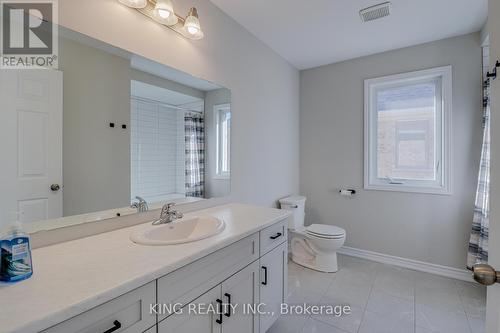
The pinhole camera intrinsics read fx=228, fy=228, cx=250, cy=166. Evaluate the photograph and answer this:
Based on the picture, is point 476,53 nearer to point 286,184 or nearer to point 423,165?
point 423,165

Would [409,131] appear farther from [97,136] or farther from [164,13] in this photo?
[97,136]

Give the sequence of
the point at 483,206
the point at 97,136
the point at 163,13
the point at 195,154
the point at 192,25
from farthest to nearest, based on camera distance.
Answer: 1. the point at 483,206
2. the point at 195,154
3. the point at 192,25
4. the point at 163,13
5. the point at 97,136

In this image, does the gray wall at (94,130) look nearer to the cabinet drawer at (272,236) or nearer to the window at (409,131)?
the cabinet drawer at (272,236)

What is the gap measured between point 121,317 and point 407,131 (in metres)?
3.05

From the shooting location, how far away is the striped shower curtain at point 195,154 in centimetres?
170

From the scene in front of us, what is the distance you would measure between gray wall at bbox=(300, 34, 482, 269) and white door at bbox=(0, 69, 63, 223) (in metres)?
2.73

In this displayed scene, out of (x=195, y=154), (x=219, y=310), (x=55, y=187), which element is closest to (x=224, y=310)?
(x=219, y=310)

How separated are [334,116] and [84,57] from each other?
267cm

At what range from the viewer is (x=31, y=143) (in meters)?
0.95

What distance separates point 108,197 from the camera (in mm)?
1222

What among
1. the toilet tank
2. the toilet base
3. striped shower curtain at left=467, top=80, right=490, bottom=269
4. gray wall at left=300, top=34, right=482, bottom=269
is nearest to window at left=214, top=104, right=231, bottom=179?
the toilet tank

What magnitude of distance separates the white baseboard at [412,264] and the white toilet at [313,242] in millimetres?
543

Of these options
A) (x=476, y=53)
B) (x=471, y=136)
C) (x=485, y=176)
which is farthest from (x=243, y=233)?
(x=476, y=53)

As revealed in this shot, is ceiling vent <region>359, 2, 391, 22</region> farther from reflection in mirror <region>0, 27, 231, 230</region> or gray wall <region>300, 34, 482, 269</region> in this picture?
reflection in mirror <region>0, 27, 231, 230</region>
